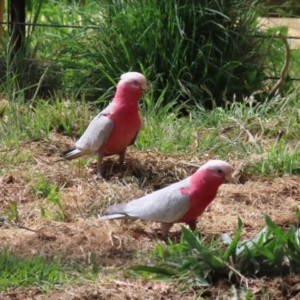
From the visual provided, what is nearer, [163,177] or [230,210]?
[230,210]

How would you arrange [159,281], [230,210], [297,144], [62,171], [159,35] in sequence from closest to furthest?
[159,281], [230,210], [62,171], [297,144], [159,35]

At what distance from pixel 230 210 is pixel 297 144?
1038 mm

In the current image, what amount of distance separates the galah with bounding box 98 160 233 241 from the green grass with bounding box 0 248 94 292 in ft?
1.66

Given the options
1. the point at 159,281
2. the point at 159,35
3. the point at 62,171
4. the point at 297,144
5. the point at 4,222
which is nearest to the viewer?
the point at 159,281

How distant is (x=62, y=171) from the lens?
17.6 feet

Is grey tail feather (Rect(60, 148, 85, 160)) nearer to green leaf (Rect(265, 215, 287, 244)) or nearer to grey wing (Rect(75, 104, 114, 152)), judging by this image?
grey wing (Rect(75, 104, 114, 152))

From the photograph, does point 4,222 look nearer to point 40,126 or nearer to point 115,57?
point 40,126

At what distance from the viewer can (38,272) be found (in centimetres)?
391

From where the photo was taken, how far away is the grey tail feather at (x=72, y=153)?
5320 mm

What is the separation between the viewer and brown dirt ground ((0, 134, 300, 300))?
3771 mm

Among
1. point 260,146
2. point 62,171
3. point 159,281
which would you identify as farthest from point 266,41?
point 159,281

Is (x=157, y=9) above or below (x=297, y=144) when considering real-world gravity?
above

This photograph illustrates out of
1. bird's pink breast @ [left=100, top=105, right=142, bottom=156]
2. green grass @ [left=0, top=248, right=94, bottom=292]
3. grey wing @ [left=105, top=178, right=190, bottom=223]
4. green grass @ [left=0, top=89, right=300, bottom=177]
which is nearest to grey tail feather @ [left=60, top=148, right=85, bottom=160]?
bird's pink breast @ [left=100, top=105, right=142, bottom=156]

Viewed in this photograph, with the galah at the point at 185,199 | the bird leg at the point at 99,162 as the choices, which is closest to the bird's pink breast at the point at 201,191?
the galah at the point at 185,199
